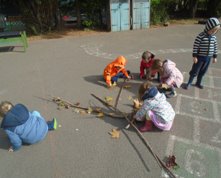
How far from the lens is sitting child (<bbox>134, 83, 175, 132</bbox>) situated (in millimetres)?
3443

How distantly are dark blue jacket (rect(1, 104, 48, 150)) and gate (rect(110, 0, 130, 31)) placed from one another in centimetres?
825

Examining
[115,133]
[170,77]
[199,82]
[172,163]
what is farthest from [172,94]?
[172,163]

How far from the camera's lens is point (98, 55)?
7551mm

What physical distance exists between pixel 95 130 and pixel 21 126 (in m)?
1.14

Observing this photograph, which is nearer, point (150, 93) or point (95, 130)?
point (150, 93)

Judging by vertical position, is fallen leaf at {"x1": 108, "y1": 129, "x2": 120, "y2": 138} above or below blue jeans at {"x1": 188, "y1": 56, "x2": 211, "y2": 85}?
below

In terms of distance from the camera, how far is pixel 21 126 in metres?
3.18

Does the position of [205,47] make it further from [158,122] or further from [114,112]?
[114,112]

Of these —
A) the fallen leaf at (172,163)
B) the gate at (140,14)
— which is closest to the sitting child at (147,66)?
the fallen leaf at (172,163)

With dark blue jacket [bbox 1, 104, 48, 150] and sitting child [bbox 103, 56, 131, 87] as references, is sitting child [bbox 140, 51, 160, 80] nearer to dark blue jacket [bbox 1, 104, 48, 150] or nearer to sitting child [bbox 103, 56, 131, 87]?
sitting child [bbox 103, 56, 131, 87]

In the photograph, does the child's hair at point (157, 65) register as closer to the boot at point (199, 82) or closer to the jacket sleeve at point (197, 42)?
the jacket sleeve at point (197, 42)

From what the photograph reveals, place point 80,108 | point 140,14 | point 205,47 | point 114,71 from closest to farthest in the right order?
point 80,108 → point 205,47 → point 114,71 → point 140,14

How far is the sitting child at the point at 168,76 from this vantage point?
4.73 metres

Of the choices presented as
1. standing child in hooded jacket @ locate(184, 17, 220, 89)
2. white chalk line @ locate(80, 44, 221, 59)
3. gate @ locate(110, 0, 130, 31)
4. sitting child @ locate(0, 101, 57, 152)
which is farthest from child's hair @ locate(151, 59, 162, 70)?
gate @ locate(110, 0, 130, 31)
